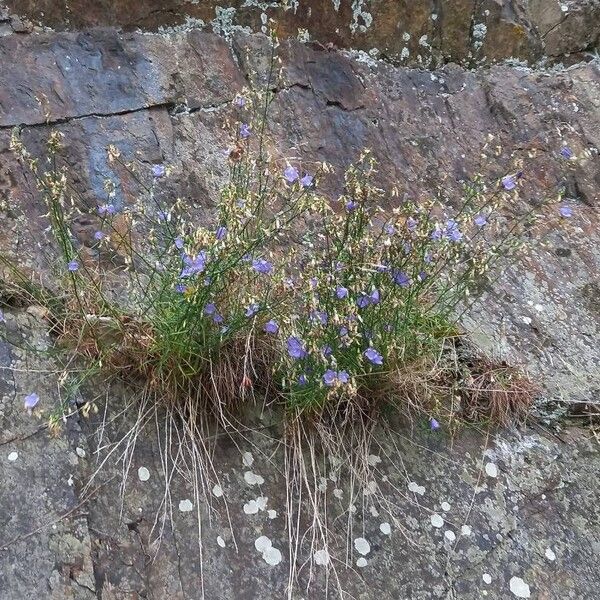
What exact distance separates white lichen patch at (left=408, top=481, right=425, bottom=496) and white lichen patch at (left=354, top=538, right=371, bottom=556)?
0.28 meters

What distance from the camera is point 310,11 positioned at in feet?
12.9

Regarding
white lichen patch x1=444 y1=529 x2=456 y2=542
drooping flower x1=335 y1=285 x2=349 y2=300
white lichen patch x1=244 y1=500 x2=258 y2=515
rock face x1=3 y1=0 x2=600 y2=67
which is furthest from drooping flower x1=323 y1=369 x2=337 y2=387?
rock face x1=3 y1=0 x2=600 y2=67

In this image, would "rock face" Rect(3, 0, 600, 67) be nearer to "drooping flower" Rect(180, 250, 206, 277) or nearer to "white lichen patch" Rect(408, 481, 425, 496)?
"drooping flower" Rect(180, 250, 206, 277)

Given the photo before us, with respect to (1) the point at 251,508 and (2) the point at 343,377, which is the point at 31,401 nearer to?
(1) the point at 251,508

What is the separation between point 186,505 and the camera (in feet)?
8.10

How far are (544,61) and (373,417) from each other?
8.46 feet

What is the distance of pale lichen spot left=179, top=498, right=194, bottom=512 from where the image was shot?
8.06 ft

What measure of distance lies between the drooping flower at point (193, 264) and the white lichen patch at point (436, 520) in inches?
47.3

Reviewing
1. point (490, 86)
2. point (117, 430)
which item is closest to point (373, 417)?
point (117, 430)

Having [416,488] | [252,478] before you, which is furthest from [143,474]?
[416,488]

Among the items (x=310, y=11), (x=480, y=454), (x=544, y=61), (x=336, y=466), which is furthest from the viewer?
(x=544, y=61)

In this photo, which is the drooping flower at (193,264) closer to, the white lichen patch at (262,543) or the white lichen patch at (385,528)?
the white lichen patch at (262,543)

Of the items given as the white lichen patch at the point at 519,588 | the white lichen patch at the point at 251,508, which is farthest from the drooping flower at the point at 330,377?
the white lichen patch at the point at 519,588

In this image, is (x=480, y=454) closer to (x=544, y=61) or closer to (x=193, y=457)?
(x=193, y=457)
